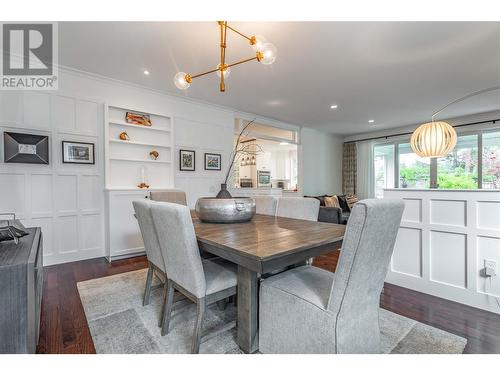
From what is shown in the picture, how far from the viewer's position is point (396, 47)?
262 cm

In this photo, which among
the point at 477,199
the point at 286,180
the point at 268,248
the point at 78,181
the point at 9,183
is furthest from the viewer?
the point at 286,180

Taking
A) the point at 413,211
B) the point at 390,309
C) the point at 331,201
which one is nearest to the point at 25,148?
the point at 390,309

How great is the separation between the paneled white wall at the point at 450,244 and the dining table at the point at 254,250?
118cm

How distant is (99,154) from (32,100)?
902 millimetres

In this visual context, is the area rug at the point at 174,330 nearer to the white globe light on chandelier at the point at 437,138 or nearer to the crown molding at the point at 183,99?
the white globe light on chandelier at the point at 437,138

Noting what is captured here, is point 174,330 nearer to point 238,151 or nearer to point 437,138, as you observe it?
point 238,151

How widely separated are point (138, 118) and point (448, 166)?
6.55 metres

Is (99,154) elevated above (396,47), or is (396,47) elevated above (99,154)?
(396,47)

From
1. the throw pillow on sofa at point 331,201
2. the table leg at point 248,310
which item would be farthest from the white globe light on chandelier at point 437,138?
the table leg at point 248,310

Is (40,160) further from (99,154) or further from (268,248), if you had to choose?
(268,248)

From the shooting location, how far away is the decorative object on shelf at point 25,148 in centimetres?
274

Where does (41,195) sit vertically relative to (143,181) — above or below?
below

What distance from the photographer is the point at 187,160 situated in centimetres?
425
